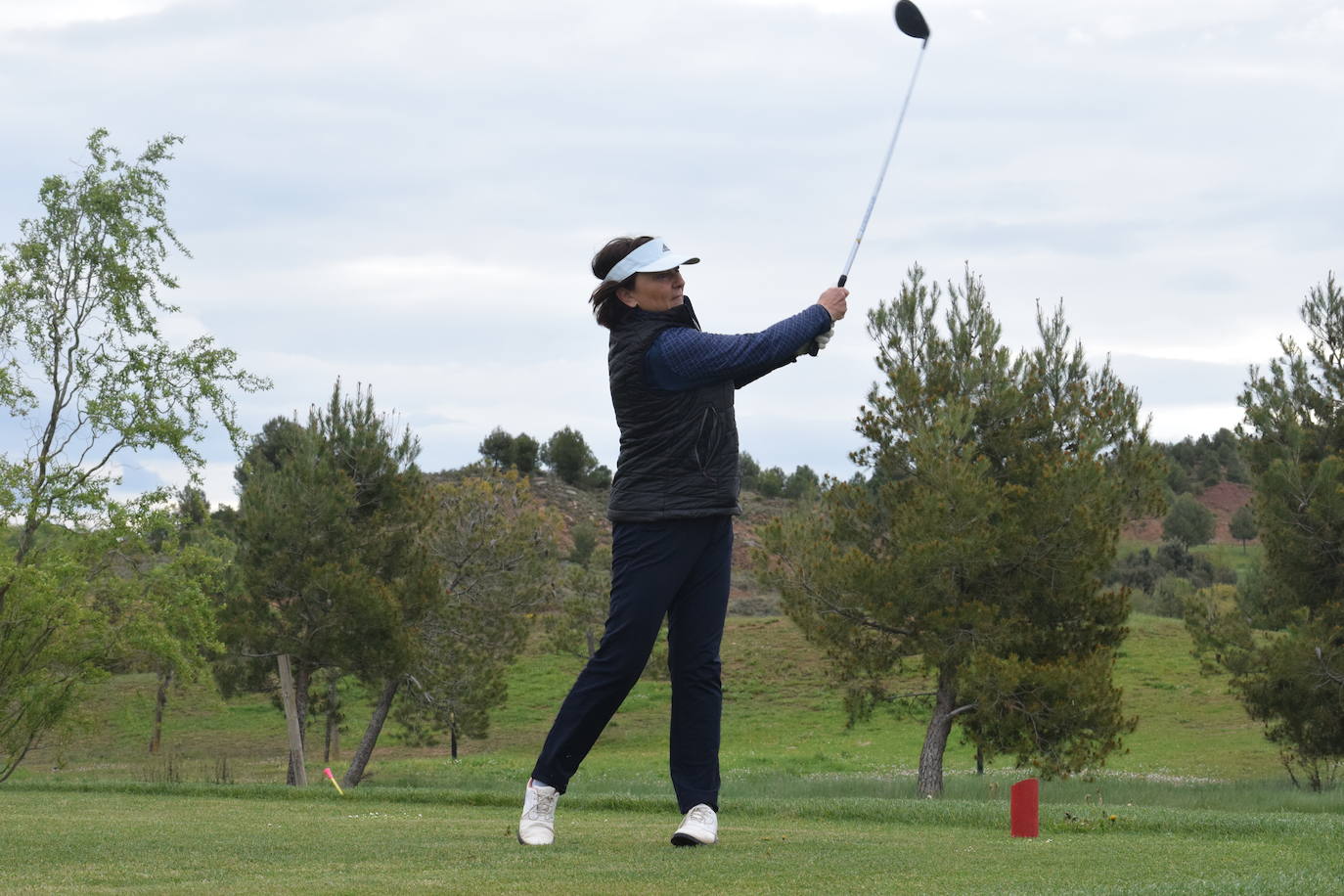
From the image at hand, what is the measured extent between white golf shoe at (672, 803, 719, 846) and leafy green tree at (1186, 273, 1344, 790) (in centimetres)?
2053

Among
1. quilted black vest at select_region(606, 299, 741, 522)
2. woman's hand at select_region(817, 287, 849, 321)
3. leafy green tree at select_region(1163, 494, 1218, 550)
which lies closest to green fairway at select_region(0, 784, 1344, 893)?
quilted black vest at select_region(606, 299, 741, 522)

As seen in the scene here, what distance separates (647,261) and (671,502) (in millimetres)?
→ 884

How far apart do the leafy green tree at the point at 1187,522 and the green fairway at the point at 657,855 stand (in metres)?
73.8

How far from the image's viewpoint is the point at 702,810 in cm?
485

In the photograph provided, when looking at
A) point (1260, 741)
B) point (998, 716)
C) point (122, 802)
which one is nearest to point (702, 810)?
point (122, 802)

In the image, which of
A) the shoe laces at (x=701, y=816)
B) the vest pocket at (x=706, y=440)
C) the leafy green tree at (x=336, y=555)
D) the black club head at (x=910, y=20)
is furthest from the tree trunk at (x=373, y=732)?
the vest pocket at (x=706, y=440)

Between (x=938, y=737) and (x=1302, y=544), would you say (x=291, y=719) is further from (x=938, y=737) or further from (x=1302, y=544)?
(x=1302, y=544)

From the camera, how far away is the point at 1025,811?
17.5 feet

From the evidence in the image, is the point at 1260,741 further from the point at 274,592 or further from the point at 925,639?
the point at 274,592

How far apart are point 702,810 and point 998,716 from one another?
1604 centimetres

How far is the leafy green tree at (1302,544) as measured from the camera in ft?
75.5

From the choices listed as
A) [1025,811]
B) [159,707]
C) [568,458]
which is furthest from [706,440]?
[568,458]

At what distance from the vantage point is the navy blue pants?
4.86m

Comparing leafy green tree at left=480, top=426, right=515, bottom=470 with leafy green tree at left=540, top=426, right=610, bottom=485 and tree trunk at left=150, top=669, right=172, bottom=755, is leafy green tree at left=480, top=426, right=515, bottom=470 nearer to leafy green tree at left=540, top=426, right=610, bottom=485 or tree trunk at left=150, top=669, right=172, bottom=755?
leafy green tree at left=540, top=426, right=610, bottom=485
